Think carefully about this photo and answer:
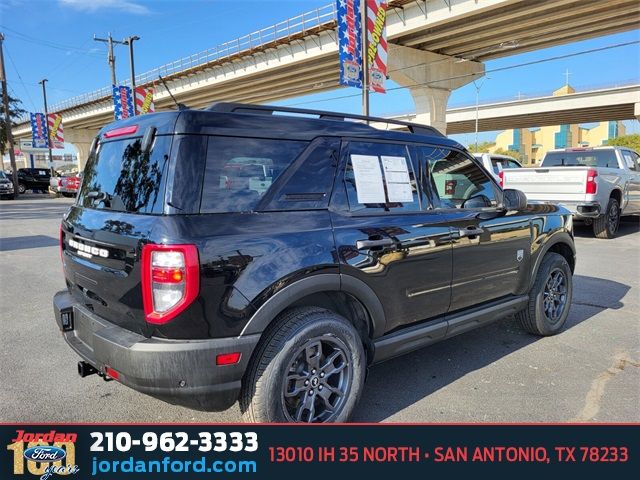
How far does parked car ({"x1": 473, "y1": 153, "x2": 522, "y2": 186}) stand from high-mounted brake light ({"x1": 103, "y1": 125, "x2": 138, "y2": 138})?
1031 cm

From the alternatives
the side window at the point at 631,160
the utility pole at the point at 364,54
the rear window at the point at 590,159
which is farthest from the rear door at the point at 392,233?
the side window at the point at 631,160

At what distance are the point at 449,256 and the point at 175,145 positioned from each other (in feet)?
6.84

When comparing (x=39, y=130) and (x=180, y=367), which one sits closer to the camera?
(x=180, y=367)

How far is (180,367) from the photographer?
2297mm

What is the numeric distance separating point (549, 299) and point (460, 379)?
157cm

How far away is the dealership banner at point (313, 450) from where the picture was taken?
8.38ft

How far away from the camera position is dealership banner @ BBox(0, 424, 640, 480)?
2553 millimetres

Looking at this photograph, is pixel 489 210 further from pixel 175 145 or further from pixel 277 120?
pixel 175 145

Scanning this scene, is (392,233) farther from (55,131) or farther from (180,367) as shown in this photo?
(55,131)

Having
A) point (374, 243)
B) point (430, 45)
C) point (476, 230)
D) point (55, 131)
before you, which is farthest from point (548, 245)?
point (55, 131)

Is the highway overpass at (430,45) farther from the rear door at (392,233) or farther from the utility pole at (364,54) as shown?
the rear door at (392,233)

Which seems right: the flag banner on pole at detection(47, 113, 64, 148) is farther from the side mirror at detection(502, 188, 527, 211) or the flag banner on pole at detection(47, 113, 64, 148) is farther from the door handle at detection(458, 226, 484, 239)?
the door handle at detection(458, 226, 484, 239)

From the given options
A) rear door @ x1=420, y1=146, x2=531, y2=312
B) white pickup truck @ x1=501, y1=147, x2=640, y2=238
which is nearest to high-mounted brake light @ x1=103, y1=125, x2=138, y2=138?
rear door @ x1=420, y1=146, x2=531, y2=312

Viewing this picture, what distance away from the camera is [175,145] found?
2430mm
